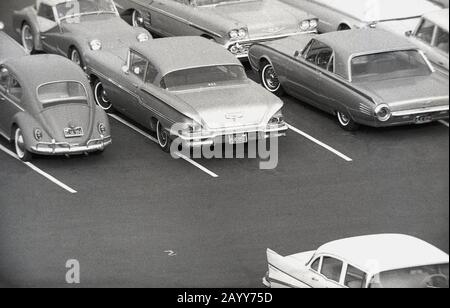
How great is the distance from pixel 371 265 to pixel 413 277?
25 cm

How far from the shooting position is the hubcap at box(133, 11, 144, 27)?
11966 mm

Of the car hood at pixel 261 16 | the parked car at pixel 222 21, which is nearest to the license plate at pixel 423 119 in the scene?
the car hood at pixel 261 16

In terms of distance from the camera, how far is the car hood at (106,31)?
1210cm

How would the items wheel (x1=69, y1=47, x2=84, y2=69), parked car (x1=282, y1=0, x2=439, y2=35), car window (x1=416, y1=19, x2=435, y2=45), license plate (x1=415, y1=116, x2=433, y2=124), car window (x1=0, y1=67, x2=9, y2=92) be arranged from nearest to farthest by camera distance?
license plate (x1=415, y1=116, x2=433, y2=124) → car window (x1=416, y1=19, x2=435, y2=45) → parked car (x1=282, y1=0, x2=439, y2=35) → car window (x1=0, y1=67, x2=9, y2=92) → wheel (x1=69, y1=47, x2=84, y2=69)

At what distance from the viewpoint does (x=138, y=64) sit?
462 inches

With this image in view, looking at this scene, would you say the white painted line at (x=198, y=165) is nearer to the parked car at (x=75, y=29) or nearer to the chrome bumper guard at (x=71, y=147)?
the chrome bumper guard at (x=71, y=147)

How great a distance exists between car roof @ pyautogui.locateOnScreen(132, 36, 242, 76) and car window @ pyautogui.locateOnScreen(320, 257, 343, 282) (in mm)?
1796

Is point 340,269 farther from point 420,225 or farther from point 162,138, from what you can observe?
point 162,138

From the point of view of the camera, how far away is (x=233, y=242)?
10656 mm

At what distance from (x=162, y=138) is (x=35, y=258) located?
1078 mm

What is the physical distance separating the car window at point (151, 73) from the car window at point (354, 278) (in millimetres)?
2193

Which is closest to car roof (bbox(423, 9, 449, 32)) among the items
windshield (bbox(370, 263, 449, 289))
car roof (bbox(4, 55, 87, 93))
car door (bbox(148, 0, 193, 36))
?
windshield (bbox(370, 263, 449, 289))

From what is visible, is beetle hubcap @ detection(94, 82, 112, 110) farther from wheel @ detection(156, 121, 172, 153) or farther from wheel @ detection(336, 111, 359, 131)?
wheel @ detection(336, 111, 359, 131)
